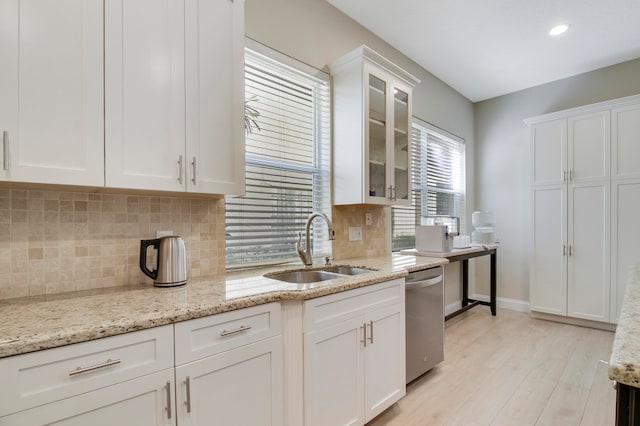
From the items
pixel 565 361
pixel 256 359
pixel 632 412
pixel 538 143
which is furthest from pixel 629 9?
pixel 256 359

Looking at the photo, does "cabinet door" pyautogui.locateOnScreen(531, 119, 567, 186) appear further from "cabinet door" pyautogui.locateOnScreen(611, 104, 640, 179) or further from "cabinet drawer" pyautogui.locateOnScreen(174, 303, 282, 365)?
"cabinet drawer" pyautogui.locateOnScreen(174, 303, 282, 365)

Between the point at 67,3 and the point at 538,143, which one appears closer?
the point at 67,3

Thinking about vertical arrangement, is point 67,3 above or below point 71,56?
above

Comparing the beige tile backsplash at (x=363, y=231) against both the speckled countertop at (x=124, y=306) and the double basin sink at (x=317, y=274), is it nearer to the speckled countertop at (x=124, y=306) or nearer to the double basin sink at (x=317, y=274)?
the double basin sink at (x=317, y=274)

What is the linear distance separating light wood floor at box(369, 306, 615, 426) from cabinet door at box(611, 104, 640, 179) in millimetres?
1713

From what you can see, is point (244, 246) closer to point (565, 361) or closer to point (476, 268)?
point (565, 361)

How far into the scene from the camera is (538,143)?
3.78 m

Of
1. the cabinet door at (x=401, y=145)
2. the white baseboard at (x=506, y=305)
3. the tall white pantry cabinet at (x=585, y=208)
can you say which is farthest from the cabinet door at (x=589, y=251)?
the cabinet door at (x=401, y=145)

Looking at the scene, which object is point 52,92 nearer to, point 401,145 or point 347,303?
point 347,303

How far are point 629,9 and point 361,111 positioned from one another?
2.42m

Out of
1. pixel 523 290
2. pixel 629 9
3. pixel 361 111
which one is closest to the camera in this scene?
pixel 361 111

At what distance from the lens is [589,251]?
3438 millimetres

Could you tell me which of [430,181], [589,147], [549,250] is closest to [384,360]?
[430,181]

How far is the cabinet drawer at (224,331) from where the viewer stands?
3.64 ft
